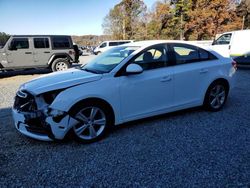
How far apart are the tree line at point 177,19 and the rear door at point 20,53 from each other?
116 feet

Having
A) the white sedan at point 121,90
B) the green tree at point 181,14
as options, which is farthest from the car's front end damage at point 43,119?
the green tree at point 181,14

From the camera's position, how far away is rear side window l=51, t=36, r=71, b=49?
11.6 m

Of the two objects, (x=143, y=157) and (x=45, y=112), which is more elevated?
(x=45, y=112)

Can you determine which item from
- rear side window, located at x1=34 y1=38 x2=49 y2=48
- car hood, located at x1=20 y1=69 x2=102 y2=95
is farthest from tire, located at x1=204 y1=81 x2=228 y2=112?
rear side window, located at x1=34 y1=38 x2=49 y2=48

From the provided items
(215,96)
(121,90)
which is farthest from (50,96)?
(215,96)

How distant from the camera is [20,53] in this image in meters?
10.9

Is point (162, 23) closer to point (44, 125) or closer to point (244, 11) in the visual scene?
point (244, 11)

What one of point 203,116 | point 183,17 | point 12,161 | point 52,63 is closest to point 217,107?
point 203,116

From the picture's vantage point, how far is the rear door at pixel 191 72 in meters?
4.31

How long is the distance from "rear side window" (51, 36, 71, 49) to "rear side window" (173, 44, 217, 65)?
8683mm

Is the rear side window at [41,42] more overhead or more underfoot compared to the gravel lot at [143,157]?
more overhead

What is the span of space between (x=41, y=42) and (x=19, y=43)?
102cm

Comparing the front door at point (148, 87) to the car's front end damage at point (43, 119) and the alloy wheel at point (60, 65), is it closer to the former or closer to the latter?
the car's front end damage at point (43, 119)

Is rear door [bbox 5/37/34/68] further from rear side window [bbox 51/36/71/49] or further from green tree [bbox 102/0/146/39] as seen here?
green tree [bbox 102/0/146/39]
